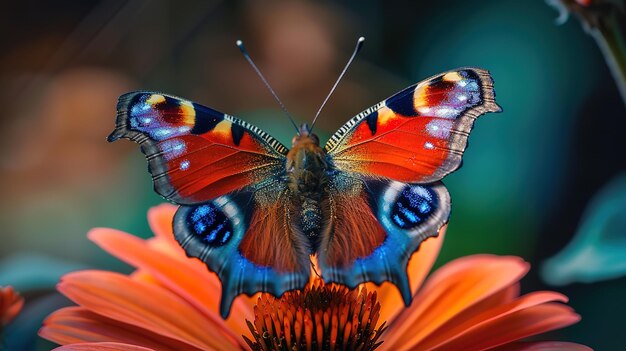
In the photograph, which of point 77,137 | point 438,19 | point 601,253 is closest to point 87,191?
point 77,137

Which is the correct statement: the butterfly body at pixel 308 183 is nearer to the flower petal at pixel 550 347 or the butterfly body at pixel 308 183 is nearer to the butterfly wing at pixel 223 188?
the butterfly wing at pixel 223 188

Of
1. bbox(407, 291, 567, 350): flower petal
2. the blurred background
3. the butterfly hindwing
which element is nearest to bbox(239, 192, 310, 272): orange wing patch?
the butterfly hindwing

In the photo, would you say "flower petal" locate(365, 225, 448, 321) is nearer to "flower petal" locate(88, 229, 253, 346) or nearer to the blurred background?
"flower petal" locate(88, 229, 253, 346)

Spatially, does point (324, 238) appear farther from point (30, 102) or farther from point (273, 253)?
point (30, 102)

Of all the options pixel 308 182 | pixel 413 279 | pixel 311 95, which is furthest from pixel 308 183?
pixel 311 95

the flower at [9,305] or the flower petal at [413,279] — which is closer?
the flower at [9,305]

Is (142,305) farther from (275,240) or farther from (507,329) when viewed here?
(507,329)

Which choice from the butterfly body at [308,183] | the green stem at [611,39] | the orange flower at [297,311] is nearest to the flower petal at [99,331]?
the orange flower at [297,311]

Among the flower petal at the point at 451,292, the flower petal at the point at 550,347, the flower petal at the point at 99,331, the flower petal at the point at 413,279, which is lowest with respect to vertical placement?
the flower petal at the point at 550,347
